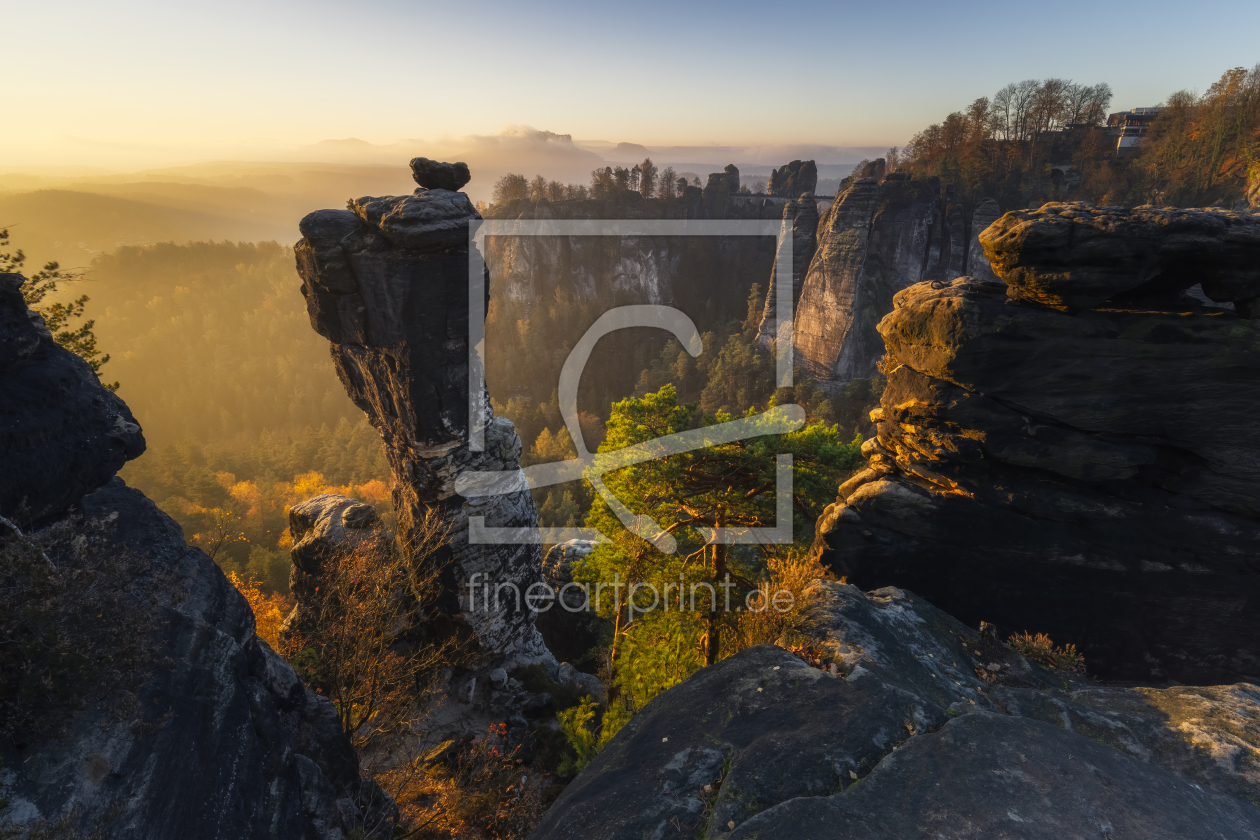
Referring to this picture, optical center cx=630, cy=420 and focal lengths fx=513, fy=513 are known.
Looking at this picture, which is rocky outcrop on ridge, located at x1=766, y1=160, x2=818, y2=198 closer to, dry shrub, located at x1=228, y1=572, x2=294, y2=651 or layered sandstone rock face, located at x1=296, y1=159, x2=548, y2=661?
layered sandstone rock face, located at x1=296, y1=159, x2=548, y2=661

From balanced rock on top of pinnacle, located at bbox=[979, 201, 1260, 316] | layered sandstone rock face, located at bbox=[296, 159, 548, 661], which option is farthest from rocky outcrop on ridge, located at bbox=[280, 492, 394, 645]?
balanced rock on top of pinnacle, located at bbox=[979, 201, 1260, 316]

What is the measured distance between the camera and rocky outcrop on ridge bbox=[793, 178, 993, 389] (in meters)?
49.8

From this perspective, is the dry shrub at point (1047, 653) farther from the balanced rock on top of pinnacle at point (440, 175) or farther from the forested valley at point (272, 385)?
the forested valley at point (272, 385)

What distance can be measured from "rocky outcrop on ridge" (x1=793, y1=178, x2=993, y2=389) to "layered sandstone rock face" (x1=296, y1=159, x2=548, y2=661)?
4420 cm

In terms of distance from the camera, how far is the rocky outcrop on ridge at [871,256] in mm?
49750

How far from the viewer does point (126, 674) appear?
16.9 ft

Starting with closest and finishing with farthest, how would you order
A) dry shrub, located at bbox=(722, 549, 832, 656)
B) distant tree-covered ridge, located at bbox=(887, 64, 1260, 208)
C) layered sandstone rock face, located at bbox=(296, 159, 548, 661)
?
dry shrub, located at bbox=(722, 549, 832, 656) → layered sandstone rock face, located at bbox=(296, 159, 548, 661) → distant tree-covered ridge, located at bbox=(887, 64, 1260, 208)

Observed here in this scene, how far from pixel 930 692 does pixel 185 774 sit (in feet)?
27.1

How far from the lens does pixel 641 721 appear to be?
6.00m

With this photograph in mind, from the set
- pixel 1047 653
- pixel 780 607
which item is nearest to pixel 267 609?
pixel 780 607

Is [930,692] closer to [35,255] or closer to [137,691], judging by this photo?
[137,691]

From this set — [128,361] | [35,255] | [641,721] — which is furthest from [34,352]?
[35,255]

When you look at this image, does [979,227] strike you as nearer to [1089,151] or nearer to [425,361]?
[1089,151]

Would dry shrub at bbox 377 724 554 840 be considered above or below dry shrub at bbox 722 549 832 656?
below
